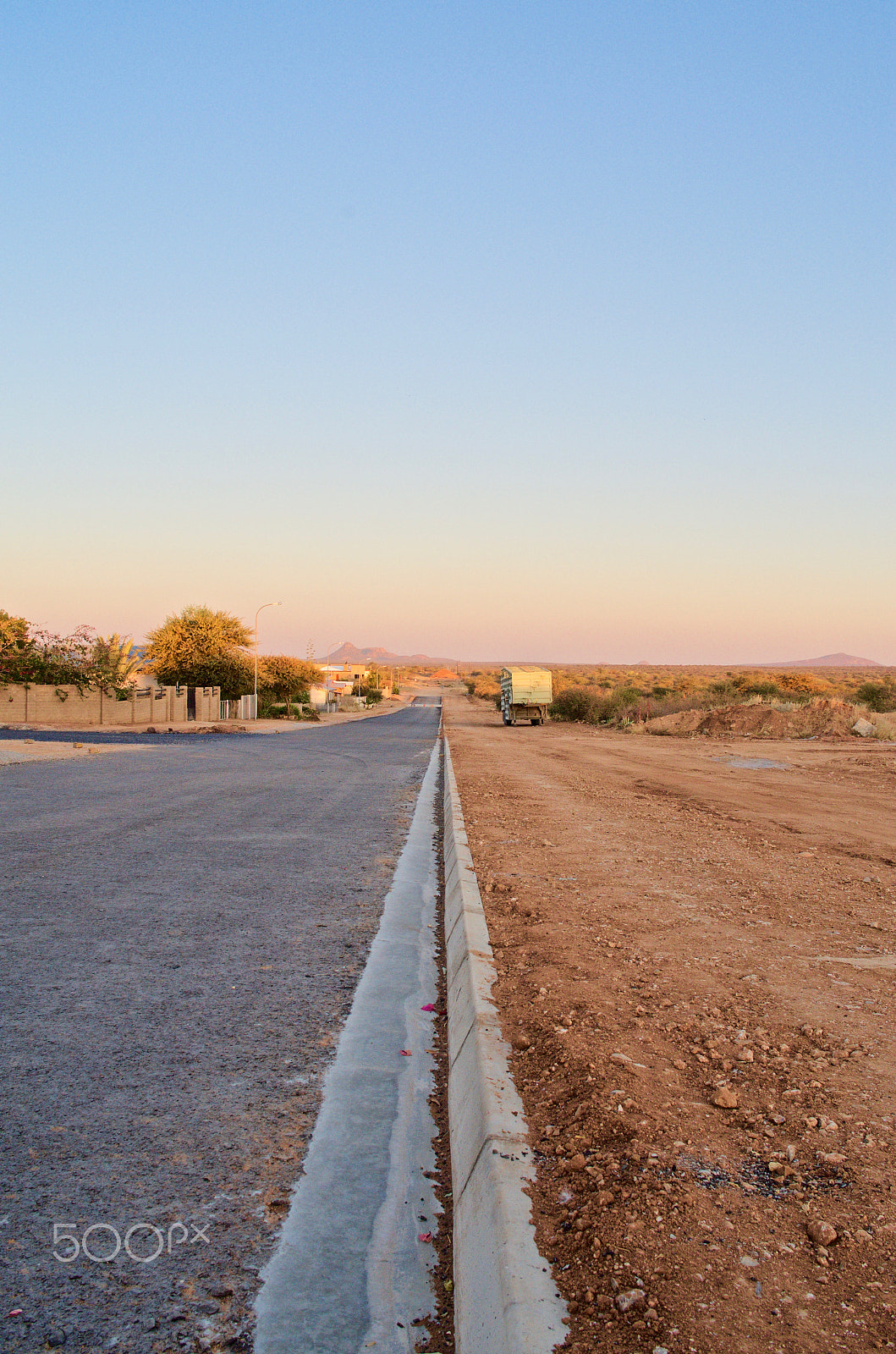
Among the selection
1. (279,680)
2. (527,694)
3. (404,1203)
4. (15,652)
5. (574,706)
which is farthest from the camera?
(279,680)

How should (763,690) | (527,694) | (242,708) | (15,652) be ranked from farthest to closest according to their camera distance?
1. (242,708)
2. (527,694)
3. (763,690)
4. (15,652)

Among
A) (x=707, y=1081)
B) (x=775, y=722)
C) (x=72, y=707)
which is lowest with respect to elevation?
(x=707, y=1081)

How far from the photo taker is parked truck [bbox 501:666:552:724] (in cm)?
4916

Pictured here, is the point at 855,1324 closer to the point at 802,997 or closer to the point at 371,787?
the point at 802,997

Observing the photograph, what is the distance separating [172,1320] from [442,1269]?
2.67ft

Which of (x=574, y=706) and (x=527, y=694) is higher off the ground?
(x=527, y=694)

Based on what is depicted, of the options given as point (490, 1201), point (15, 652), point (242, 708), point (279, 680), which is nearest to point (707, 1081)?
point (490, 1201)

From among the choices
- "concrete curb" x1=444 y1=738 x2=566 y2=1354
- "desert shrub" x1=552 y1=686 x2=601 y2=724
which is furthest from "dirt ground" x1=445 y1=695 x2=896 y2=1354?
"desert shrub" x1=552 y1=686 x2=601 y2=724

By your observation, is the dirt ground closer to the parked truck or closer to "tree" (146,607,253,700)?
the parked truck

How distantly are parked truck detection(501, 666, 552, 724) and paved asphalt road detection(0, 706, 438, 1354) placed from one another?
38217 mm

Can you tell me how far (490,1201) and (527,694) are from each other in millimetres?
46604

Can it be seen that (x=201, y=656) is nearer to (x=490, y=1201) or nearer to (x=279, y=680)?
(x=279, y=680)

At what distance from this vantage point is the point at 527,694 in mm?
49312

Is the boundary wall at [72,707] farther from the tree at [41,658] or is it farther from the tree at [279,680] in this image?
the tree at [279,680]
